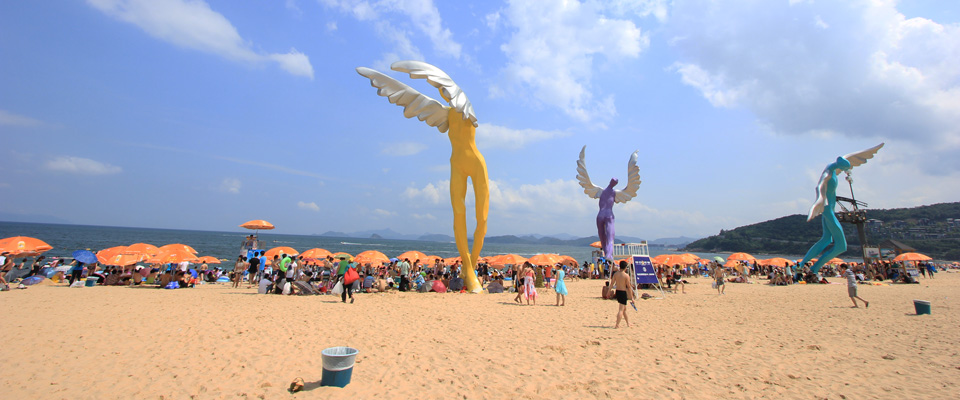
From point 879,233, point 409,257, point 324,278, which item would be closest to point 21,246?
point 324,278

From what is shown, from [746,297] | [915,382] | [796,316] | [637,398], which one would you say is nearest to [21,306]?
[637,398]

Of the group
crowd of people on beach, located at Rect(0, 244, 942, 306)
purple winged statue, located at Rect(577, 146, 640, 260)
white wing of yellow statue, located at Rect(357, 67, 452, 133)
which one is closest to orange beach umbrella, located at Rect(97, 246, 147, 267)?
crowd of people on beach, located at Rect(0, 244, 942, 306)

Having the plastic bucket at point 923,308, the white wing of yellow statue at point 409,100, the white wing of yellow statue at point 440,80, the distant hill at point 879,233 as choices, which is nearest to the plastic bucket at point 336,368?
the white wing of yellow statue at point 440,80

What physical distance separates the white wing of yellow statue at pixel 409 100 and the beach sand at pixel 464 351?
5891 millimetres

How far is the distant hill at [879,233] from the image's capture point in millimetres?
56344

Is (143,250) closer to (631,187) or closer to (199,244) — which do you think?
(631,187)

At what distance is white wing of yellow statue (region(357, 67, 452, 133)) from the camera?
12.2m

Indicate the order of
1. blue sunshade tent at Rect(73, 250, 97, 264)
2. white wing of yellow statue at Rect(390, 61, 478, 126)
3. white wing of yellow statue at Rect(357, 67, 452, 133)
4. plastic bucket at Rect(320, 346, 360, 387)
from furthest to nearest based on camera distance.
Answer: blue sunshade tent at Rect(73, 250, 97, 264), white wing of yellow statue at Rect(357, 67, 452, 133), white wing of yellow statue at Rect(390, 61, 478, 126), plastic bucket at Rect(320, 346, 360, 387)

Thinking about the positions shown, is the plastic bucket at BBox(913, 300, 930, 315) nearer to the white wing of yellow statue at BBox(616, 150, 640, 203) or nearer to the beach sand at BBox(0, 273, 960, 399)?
the beach sand at BBox(0, 273, 960, 399)

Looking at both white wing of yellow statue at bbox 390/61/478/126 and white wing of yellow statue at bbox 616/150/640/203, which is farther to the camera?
white wing of yellow statue at bbox 616/150/640/203

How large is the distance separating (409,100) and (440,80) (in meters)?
1.27

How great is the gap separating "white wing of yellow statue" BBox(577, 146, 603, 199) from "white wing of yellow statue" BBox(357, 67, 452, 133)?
421 inches

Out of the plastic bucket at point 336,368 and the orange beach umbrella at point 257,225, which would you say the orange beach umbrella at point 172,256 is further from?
the plastic bucket at point 336,368

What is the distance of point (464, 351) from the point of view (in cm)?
570
